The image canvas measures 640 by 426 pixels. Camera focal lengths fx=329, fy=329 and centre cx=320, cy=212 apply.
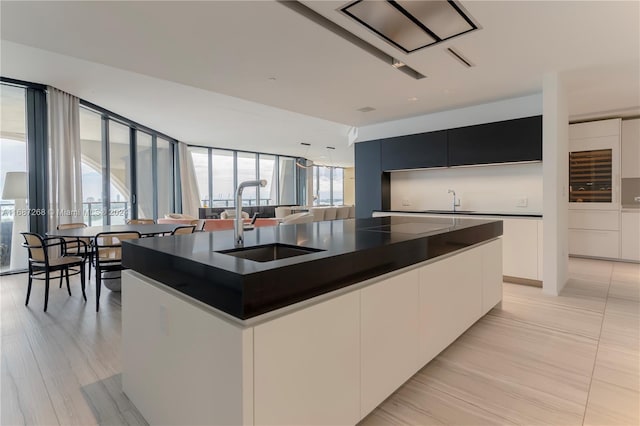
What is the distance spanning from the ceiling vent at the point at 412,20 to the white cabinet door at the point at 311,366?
1.87 meters

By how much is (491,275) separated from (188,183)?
353 inches

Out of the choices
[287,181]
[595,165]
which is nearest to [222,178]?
[287,181]

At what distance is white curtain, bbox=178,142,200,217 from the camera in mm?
9625

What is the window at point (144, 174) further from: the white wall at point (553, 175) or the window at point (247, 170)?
the white wall at point (553, 175)

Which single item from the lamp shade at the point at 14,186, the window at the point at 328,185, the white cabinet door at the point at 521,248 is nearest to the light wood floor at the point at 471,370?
the white cabinet door at the point at 521,248

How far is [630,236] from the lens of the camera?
531 centimetres

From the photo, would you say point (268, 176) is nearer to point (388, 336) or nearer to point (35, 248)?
point (35, 248)

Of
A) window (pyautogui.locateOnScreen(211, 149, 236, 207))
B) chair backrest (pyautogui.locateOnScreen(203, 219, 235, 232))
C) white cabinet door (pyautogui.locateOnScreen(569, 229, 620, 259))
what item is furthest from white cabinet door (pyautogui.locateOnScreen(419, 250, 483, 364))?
window (pyautogui.locateOnScreen(211, 149, 236, 207))

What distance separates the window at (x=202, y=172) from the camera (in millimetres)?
10508

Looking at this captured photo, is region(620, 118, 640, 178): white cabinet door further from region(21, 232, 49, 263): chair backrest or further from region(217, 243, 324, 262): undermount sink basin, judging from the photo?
Result: region(21, 232, 49, 263): chair backrest

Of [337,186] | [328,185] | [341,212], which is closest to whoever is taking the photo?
[341,212]

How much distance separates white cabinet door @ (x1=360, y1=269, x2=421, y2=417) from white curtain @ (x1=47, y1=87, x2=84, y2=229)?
5347 mm

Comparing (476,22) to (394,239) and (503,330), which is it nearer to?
(394,239)

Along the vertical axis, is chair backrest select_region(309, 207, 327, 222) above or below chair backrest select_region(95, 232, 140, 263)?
above
